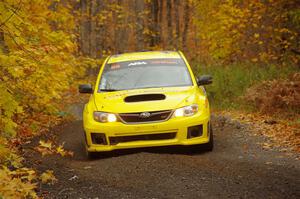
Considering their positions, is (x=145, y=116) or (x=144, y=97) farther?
(x=144, y=97)

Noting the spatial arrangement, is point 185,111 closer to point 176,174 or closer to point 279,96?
point 176,174

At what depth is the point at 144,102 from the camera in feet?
31.6

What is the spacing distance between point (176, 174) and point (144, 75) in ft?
11.6

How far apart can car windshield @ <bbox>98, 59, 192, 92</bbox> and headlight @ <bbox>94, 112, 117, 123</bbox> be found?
3.44 ft

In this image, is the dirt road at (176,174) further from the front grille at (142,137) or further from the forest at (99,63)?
the forest at (99,63)

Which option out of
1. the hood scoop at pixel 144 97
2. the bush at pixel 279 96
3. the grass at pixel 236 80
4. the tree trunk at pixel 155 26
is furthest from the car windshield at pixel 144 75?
the tree trunk at pixel 155 26

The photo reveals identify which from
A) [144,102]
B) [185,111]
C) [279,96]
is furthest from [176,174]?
[279,96]

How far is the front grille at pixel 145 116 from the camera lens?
942 cm

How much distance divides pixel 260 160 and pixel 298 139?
213 cm

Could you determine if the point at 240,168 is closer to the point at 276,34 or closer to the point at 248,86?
the point at 248,86

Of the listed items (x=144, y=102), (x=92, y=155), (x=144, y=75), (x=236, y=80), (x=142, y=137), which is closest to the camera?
(x=142, y=137)

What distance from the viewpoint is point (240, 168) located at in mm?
8273

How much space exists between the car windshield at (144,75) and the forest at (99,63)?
1.07 m

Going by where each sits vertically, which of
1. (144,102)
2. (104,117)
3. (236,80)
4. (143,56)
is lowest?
(236,80)
